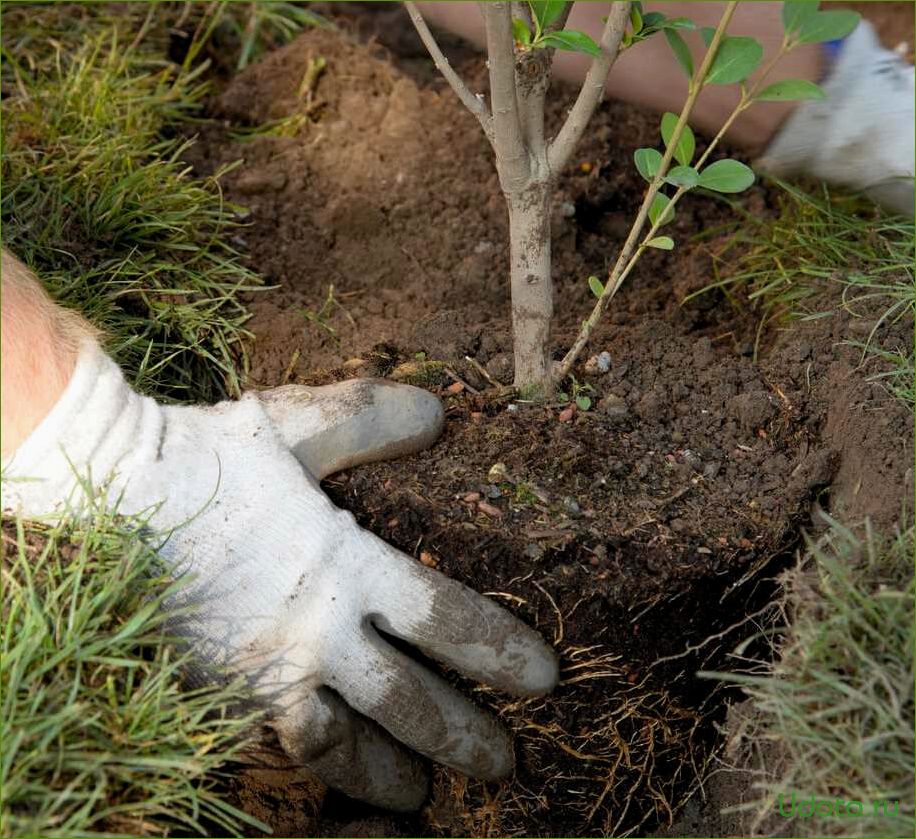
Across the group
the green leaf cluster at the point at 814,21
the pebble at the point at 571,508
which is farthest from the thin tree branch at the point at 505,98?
the pebble at the point at 571,508

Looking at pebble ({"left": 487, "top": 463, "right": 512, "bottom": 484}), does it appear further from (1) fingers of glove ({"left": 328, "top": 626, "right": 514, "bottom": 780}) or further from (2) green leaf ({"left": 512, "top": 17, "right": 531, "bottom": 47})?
(2) green leaf ({"left": 512, "top": 17, "right": 531, "bottom": 47})

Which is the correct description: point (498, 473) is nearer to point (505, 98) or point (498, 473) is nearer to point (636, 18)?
point (505, 98)

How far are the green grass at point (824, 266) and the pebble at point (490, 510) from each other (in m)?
0.75

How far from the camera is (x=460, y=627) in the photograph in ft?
5.77

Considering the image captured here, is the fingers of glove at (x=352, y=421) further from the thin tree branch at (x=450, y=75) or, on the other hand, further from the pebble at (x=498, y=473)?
the thin tree branch at (x=450, y=75)

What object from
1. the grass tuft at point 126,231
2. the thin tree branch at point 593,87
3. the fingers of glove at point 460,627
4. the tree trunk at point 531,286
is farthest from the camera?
the grass tuft at point 126,231

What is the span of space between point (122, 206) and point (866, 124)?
1694 mm

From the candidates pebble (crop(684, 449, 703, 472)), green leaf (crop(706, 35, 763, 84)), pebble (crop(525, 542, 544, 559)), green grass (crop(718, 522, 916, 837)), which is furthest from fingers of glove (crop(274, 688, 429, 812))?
green leaf (crop(706, 35, 763, 84))

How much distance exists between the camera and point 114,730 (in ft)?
4.90

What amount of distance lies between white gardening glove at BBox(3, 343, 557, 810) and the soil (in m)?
0.08

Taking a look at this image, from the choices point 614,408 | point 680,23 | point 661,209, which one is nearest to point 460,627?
point 614,408

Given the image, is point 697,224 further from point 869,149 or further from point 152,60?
point 152,60

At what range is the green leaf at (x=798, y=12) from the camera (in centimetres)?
155

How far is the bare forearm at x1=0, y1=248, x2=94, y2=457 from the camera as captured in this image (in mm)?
1689
